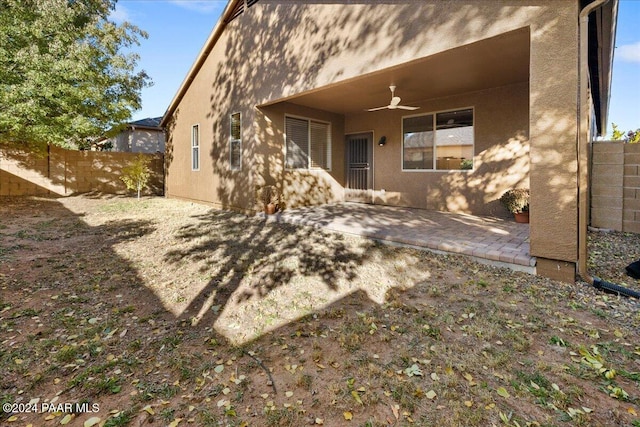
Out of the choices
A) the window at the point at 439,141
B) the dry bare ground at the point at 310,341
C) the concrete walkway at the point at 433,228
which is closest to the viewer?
the dry bare ground at the point at 310,341

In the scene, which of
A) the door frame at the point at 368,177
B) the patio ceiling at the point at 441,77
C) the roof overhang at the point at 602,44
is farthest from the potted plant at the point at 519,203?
the door frame at the point at 368,177

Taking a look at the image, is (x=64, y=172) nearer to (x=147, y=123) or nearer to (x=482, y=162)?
(x=147, y=123)

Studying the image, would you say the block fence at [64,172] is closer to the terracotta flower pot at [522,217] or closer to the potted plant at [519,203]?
the potted plant at [519,203]

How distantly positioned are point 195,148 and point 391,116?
647cm

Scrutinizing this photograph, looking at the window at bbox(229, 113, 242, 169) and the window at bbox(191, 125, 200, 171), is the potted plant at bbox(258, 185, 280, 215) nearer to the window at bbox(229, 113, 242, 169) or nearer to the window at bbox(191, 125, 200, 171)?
the window at bbox(229, 113, 242, 169)

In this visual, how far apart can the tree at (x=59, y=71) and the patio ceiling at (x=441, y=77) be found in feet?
22.7

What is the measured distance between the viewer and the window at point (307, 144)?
8734mm

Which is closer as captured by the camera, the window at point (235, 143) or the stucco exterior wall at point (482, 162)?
the stucco exterior wall at point (482, 162)

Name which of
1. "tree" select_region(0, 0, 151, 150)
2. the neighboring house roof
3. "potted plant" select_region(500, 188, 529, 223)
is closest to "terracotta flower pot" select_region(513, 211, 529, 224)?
"potted plant" select_region(500, 188, 529, 223)

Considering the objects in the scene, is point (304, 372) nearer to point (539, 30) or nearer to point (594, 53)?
point (539, 30)

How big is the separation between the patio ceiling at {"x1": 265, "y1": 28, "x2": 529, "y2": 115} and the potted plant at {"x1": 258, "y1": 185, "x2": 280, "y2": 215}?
240 cm

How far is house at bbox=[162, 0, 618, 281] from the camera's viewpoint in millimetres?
3502

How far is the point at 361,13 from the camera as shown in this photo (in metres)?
5.62

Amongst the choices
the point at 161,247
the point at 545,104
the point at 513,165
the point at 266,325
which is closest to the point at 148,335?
the point at 266,325
